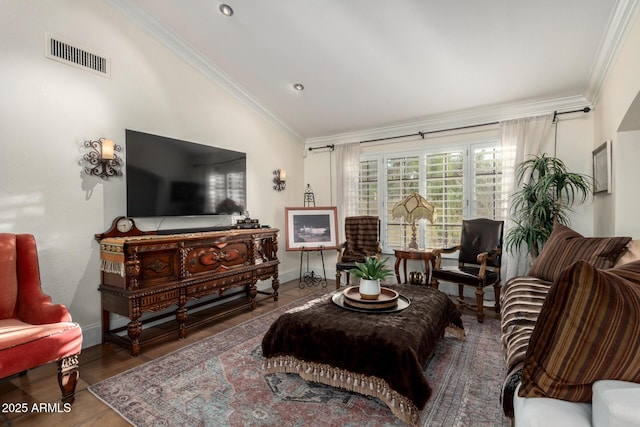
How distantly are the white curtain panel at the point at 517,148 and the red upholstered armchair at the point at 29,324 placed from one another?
4.38 m

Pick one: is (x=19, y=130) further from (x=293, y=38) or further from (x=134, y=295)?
(x=293, y=38)

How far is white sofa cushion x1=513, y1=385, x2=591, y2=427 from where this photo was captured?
899 millimetres

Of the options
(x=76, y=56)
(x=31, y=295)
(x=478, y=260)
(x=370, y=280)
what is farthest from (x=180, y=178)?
(x=478, y=260)

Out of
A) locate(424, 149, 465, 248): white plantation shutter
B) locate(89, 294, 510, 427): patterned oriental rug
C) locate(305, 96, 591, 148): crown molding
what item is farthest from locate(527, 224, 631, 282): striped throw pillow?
locate(305, 96, 591, 148): crown molding

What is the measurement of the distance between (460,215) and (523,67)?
1.93 m

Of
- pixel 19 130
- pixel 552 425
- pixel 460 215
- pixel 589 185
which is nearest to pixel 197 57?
pixel 19 130

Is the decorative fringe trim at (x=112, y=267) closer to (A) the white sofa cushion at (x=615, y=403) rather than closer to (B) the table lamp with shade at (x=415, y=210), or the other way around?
(A) the white sofa cushion at (x=615, y=403)

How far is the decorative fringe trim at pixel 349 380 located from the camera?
5.70ft

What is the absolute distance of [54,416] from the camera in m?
1.89

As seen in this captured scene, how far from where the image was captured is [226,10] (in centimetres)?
306

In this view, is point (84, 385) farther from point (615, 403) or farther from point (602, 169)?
point (602, 169)

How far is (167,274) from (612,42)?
14.3ft

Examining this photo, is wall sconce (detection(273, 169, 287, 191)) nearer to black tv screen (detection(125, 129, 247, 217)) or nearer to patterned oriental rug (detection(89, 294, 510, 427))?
black tv screen (detection(125, 129, 247, 217))

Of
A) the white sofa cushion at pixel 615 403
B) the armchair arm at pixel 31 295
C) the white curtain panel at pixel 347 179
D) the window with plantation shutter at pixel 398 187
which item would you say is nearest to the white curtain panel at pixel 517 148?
the window with plantation shutter at pixel 398 187
